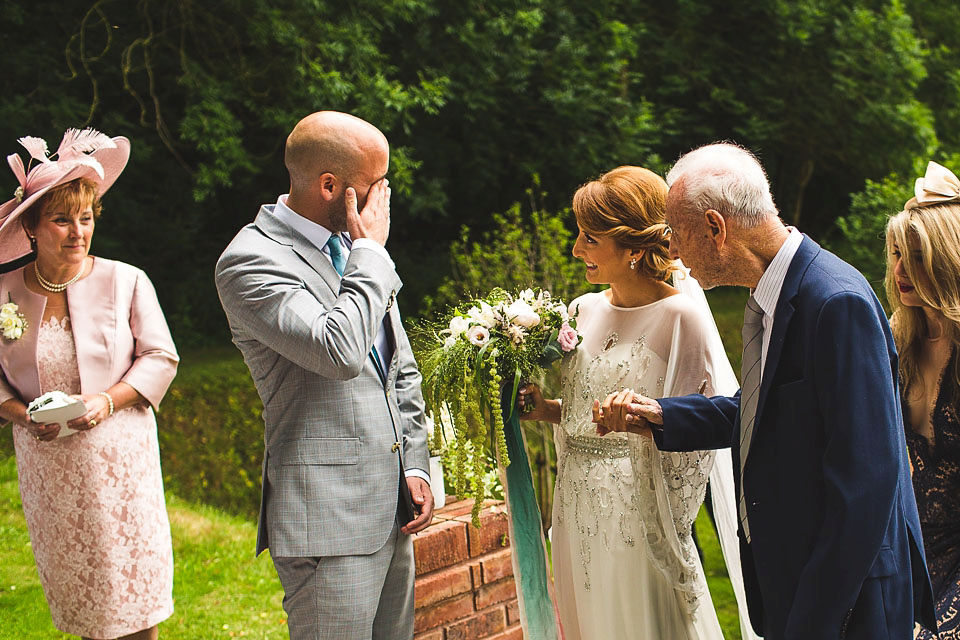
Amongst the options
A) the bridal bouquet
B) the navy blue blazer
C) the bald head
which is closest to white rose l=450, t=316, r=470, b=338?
the bridal bouquet

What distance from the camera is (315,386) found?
2.56 m

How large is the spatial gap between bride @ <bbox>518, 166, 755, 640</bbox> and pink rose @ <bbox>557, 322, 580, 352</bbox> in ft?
0.39

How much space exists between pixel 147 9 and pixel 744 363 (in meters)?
8.35

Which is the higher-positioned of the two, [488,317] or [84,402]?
[488,317]

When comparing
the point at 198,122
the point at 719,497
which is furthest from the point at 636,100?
the point at 719,497

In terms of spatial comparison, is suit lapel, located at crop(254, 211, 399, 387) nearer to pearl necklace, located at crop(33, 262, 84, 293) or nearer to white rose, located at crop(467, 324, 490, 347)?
white rose, located at crop(467, 324, 490, 347)

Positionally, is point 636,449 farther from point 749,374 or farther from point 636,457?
point 749,374

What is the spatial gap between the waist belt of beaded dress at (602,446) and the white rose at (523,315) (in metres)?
0.45

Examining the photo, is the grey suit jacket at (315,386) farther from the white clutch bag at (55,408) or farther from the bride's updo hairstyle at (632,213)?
the white clutch bag at (55,408)

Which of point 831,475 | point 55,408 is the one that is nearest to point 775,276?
point 831,475

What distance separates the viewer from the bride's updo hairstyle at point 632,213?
2.98m

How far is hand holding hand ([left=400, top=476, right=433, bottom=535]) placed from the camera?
108 inches

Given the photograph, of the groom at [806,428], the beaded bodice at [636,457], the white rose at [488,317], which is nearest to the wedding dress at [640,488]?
the beaded bodice at [636,457]

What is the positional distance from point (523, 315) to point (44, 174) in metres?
2.06
